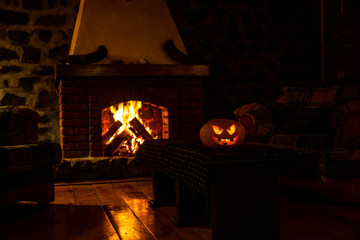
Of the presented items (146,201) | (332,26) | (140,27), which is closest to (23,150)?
(146,201)

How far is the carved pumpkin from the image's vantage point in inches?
66.9

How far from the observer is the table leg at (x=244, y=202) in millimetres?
1473

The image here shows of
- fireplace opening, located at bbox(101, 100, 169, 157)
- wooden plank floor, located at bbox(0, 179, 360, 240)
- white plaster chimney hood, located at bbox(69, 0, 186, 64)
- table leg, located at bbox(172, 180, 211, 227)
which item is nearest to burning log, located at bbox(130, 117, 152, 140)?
fireplace opening, located at bbox(101, 100, 169, 157)

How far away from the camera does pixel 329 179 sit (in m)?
2.24

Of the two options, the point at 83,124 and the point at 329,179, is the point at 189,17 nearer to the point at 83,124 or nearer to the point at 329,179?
the point at 83,124

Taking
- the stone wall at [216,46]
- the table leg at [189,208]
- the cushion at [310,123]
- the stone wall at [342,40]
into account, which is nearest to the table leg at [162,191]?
the table leg at [189,208]

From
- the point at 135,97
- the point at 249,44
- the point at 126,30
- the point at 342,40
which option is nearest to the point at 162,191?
the point at 135,97

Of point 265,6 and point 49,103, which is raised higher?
point 265,6

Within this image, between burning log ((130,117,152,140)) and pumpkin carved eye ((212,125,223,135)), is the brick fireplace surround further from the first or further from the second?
pumpkin carved eye ((212,125,223,135))

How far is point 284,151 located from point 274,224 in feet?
1.05

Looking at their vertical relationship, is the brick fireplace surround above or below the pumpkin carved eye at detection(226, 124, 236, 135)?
above

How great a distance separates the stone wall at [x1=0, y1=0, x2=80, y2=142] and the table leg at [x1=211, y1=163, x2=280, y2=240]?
121 inches

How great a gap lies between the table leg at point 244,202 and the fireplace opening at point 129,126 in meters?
2.24

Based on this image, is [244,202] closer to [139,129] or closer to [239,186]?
[239,186]
